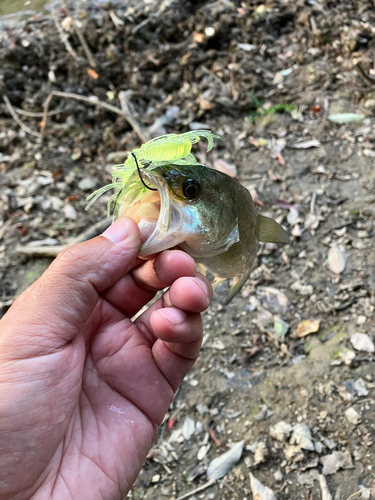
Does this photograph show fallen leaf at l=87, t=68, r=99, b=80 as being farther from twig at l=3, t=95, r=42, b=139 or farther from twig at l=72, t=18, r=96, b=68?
twig at l=3, t=95, r=42, b=139

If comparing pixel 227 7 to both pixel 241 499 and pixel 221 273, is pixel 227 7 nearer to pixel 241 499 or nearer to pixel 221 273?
pixel 221 273

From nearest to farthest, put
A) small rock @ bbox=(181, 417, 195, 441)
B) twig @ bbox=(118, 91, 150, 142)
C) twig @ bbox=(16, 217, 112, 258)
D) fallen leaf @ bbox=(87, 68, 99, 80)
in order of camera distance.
Result: small rock @ bbox=(181, 417, 195, 441) → twig @ bbox=(16, 217, 112, 258) → twig @ bbox=(118, 91, 150, 142) → fallen leaf @ bbox=(87, 68, 99, 80)

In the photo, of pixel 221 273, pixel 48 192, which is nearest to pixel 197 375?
pixel 221 273

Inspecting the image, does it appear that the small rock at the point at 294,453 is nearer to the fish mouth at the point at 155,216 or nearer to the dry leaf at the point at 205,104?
the fish mouth at the point at 155,216

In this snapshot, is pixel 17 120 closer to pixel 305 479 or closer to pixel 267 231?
pixel 267 231

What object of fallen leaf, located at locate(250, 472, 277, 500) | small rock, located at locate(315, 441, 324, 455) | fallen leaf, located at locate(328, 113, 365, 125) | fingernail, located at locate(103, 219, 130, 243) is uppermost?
fingernail, located at locate(103, 219, 130, 243)

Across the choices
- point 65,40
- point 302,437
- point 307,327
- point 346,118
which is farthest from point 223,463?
point 65,40

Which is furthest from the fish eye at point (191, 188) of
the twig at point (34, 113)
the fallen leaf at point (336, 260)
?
the twig at point (34, 113)

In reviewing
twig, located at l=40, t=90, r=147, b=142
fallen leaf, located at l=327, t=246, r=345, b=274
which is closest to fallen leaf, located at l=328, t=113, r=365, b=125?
fallen leaf, located at l=327, t=246, r=345, b=274
